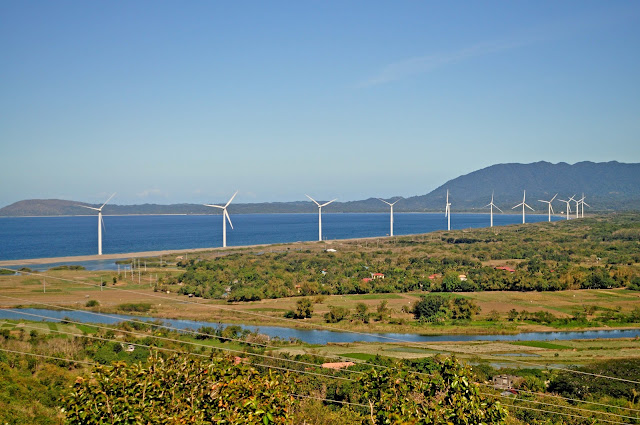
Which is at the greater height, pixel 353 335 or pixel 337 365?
pixel 337 365

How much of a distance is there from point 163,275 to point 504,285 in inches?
1252

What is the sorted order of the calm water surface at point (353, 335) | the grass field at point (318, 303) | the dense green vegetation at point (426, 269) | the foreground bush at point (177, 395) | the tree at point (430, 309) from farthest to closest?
the dense green vegetation at point (426, 269), the tree at point (430, 309), the grass field at point (318, 303), the calm water surface at point (353, 335), the foreground bush at point (177, 395)

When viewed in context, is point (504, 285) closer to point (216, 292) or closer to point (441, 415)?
point (216, 292)

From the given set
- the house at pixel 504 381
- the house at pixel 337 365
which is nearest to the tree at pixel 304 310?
the house at pixel 337 365

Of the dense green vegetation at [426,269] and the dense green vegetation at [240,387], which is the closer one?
the dense green vegetation at [240,387]

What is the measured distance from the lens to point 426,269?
58.0 metres

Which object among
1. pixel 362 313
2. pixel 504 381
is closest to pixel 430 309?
pixel 362 313

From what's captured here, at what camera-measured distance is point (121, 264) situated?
2512 inches

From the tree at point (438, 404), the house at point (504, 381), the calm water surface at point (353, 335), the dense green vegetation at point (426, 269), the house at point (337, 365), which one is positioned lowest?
the calm water surface at point (353, 335)

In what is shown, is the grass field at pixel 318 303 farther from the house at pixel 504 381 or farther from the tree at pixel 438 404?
the tree at pixel 438 404

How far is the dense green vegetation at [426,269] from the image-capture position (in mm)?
48688

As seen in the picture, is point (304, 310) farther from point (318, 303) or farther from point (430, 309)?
point (430, 309)

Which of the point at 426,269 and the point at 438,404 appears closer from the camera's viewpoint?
the point at 438,404

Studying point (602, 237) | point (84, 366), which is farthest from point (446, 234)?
point (84, 366)
